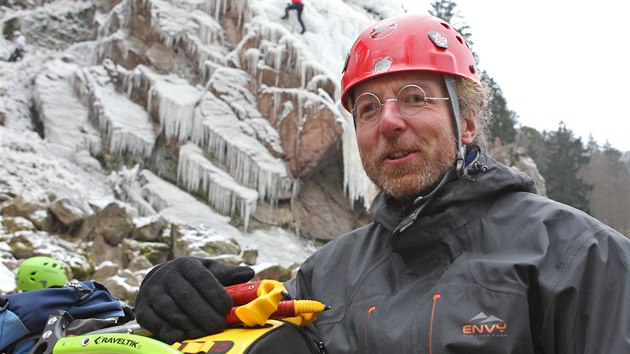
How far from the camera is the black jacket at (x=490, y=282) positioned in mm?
1174

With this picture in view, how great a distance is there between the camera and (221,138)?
48.6 ft

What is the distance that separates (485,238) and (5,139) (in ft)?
51.0

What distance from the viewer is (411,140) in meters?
1.63

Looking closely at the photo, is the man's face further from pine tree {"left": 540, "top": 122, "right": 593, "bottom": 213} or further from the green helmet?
pine tree {"left": 540, "top": 122, "right": 593, "bottom": 213}

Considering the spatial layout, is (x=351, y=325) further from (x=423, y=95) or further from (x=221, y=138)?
(x=221, y=138)

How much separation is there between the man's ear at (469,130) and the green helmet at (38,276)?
3548mm

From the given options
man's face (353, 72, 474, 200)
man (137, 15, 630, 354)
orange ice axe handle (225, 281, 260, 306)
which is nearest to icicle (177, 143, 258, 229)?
man (137, 15, 630, 354)

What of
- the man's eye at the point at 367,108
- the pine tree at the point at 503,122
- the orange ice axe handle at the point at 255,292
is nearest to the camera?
the orange ice axe handle at the point at 255,292

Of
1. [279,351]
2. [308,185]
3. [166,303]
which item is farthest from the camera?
[308,185]

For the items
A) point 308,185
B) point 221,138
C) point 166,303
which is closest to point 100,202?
point 221,138

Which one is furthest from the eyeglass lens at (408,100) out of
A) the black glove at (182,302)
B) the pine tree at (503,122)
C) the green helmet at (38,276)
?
the pine tree at (503,122)

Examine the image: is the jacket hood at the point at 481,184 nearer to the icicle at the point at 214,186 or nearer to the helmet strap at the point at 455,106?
the helmet strap at the point at 455,106

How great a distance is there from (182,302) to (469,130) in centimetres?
105

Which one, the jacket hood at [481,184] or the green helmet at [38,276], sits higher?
the jacket hood at [481,184]
